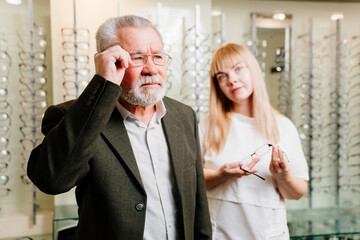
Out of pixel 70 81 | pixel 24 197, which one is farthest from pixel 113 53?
pixel 24 197

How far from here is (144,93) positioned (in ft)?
4.13

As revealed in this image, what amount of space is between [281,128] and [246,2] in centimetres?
277

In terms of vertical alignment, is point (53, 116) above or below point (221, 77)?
below

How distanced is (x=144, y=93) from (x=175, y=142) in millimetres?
238

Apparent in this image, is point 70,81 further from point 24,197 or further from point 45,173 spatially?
point 45,173

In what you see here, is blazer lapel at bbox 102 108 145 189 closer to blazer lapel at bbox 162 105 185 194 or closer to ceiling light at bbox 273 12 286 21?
blazer lapel at bbox 162 105 185 194

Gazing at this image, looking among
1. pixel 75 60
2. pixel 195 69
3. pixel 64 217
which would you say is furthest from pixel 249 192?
pixel 75 60

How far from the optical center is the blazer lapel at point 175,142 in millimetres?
1279

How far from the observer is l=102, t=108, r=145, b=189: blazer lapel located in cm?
116

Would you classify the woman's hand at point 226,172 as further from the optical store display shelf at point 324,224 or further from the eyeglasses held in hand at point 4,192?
the eyeglasses held in hand at point 4,192

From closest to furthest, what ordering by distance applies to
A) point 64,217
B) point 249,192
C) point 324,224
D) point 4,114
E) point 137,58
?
point 137,58, point 249,192, point 324,224, point 64,217, point 4,114

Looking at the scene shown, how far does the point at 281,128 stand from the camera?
1.88m

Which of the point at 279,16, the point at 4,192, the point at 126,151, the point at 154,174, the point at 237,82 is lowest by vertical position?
the point at 4,192

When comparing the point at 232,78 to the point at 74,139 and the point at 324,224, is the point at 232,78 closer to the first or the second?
the point at 74,139
